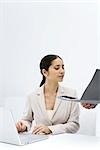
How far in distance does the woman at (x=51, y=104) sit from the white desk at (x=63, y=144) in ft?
1.03

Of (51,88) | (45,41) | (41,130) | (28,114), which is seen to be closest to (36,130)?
(41,130)

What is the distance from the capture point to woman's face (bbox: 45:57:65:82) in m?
1.80

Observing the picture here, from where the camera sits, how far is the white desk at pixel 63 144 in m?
1.23

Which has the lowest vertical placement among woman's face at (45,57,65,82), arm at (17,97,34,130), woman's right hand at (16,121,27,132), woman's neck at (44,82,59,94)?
woman's right hand at (16,121,27,132)

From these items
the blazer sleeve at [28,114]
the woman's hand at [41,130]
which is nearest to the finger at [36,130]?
the woman's hand at [41,130]

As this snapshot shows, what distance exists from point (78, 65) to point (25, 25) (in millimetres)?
441

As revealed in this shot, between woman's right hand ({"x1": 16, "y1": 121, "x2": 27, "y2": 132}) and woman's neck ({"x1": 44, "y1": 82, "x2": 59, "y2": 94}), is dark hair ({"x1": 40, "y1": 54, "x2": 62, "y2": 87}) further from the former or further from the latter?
woman's right hand ({"x1": 16, "y1": 121, "x2": 27, "y2": 132})

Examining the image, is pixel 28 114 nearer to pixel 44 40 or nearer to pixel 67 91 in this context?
pixel 67 91

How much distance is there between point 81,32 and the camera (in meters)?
1.79

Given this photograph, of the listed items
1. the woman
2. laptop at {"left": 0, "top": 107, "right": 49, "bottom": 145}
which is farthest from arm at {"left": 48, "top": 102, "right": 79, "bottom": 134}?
laptop at {"left": 0, "top": 107, "right": 49, "bottom": 145}

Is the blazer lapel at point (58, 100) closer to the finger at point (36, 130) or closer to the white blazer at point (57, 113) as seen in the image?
the white blazer at point (57, 113)

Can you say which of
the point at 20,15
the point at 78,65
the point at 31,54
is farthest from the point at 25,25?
the point at 78,65

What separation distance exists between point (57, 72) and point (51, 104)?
203 millimetres

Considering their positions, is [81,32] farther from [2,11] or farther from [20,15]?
[2,11]
